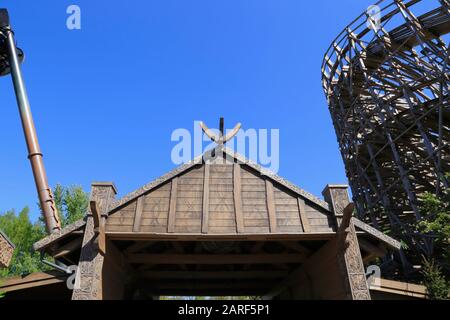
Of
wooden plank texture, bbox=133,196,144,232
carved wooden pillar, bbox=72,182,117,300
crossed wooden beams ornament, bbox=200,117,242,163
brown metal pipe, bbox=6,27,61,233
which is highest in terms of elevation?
brown metal pipe, bbox=6,27,61,233

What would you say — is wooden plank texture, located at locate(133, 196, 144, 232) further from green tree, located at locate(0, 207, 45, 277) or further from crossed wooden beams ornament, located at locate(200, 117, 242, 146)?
green tree, located at locate(0, 207, 45, 277)

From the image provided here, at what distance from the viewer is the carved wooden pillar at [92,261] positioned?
613 centimetres

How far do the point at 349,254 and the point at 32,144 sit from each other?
49.3 feet

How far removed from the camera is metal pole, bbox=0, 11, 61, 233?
1361 centimetres

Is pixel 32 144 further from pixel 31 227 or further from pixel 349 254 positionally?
pixel 31 227

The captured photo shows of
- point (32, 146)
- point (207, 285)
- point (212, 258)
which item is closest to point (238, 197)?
point (212, 258)

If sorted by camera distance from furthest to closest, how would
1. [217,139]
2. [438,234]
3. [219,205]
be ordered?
[438,234] < [217,139] < [219,205]

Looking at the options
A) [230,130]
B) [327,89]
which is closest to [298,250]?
[230,130]

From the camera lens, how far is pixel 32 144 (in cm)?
1496

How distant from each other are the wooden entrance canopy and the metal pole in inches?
278

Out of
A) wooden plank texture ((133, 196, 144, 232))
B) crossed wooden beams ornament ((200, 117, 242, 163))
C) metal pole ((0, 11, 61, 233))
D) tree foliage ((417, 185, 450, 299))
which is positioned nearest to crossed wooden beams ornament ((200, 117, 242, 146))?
crossed wooden beams ornament ((200, 117, 242, 163))

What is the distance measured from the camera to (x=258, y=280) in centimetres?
1167

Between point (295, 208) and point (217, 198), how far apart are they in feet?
6.09
